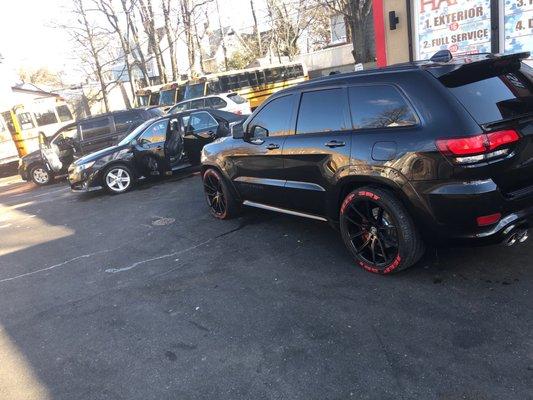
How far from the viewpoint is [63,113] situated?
19469 mm

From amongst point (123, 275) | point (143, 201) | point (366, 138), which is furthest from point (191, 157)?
point (366, 138)

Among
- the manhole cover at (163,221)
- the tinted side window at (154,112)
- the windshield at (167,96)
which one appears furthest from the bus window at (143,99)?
the manhole cover at (163,221)

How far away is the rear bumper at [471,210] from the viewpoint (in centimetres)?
350

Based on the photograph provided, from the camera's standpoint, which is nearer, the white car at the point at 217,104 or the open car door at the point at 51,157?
the open car door at the point at 51,157

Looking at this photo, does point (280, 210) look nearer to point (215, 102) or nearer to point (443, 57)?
point (443, 57)

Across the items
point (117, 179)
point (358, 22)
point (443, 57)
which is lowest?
point (117, 179)

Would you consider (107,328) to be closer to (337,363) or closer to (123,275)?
(123,275)

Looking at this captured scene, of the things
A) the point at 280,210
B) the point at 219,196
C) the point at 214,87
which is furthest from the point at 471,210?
the point at 214,87

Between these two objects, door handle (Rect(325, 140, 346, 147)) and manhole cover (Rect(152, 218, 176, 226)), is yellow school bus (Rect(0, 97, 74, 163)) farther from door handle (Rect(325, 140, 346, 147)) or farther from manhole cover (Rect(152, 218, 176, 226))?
door handle (Rect(325, 140, 346, 147))

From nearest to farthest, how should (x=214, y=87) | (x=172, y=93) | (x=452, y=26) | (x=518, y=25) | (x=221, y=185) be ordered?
(x=221, y=185) < (x=518, y=25) < (x=452, y=26) < (x=172, y=93) < (x=214, y=87)

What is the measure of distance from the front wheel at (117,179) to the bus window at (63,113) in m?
10.5

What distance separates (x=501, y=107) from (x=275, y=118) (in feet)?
7.73

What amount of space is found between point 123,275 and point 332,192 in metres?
2.56

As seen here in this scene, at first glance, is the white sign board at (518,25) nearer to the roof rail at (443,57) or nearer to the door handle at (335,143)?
the roof rail at (443,57)
